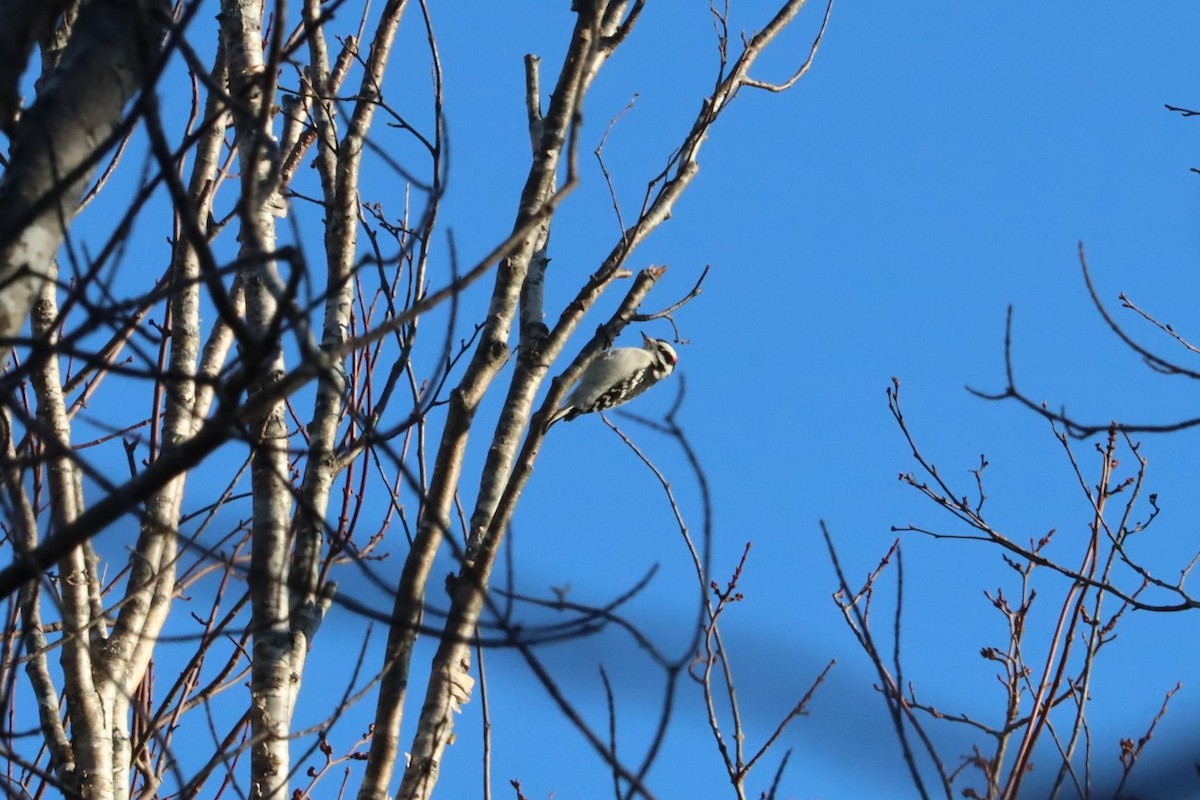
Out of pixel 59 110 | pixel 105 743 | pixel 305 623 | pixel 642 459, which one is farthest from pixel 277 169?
pixel 642 459

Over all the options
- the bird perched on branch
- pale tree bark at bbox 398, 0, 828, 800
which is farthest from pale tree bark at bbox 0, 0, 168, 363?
the bird perched on branch

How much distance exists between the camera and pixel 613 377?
26.5ft

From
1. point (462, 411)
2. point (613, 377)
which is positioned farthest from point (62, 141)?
point (613, 377)

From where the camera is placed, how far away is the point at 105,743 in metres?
3.25

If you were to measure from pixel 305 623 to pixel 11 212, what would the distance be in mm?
1690

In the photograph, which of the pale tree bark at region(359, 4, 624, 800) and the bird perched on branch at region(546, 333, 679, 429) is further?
the bird perched on branch at region(546, 333, 679, 429)

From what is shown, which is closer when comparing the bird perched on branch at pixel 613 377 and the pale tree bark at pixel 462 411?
the pale tree bark at pixel 462 411

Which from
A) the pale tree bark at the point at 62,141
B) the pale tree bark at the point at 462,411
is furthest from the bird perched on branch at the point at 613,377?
the pale tree bark at the point at 62,141

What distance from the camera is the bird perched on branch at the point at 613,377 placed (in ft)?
26.5

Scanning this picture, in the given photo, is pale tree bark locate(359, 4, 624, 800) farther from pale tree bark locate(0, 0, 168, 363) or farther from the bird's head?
the bird's head

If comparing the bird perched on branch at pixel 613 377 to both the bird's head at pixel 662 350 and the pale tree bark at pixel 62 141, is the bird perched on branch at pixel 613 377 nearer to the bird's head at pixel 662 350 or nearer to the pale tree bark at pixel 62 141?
the bird's head at pixel 662 350

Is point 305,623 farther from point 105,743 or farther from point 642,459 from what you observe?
point 642,459

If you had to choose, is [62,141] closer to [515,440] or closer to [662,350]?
[515,440]

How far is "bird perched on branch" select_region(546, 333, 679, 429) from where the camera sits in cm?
807
